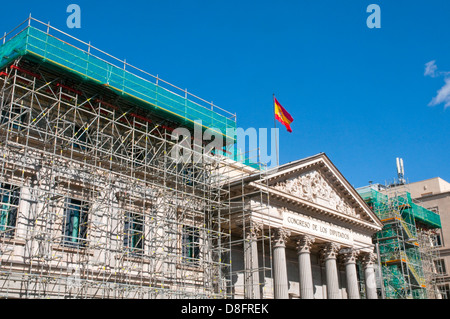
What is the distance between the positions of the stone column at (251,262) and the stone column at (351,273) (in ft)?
36.7

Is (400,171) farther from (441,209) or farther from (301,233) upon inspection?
(301,233)

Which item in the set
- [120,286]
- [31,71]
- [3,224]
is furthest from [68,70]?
[120,286]

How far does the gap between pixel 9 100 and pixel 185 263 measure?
12.8 m

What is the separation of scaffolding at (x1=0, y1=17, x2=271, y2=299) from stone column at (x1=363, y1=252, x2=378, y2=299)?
1460cm

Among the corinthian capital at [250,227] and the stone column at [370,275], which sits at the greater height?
the corinthian capital at [250,227]

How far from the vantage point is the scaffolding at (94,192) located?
23797 millimetres

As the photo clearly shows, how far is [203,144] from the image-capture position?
34.3 meters

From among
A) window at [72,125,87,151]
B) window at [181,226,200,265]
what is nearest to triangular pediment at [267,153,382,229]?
window at [181,226,200,265]

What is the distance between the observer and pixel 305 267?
36.7m

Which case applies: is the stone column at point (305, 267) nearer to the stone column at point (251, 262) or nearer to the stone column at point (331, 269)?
the stone column at point (331, 269)

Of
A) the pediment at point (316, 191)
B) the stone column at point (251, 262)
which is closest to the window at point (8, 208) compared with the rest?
the stone column at point (251, 262)

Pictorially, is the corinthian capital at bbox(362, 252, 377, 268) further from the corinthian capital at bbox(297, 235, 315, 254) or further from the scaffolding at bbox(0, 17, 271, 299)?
the scaffolding at bbox(0, 17, 271, 299)

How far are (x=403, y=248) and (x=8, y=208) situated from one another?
130 ft

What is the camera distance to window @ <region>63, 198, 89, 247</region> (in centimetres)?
2584
